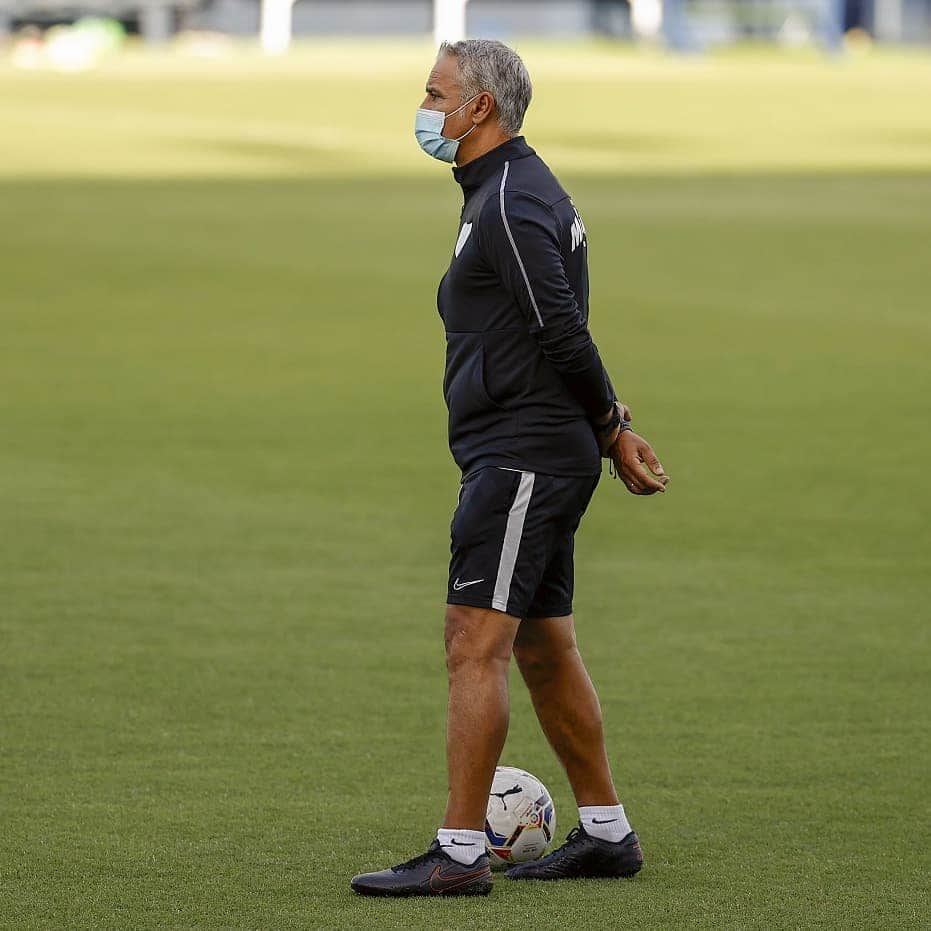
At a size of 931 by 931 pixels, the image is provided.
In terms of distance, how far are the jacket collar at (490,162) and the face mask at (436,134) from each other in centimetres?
6

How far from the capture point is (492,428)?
5078 mm

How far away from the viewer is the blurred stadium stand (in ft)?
328

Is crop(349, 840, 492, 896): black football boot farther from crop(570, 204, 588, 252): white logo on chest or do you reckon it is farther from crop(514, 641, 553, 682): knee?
crop(570, 204, 588, 252): white logo on chest

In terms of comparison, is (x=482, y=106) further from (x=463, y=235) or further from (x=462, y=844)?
(x=462, y=844)

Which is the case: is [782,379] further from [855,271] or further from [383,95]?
[383,95]

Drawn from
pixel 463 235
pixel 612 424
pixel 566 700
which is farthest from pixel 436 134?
pixel 566 700

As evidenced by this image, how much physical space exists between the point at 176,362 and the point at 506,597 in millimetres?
12044

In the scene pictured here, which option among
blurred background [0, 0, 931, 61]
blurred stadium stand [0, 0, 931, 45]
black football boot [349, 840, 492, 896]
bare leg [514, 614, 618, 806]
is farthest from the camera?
blurred stadium stand [0, 0, 931, 45]

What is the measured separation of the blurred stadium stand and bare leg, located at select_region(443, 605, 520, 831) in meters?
93.2

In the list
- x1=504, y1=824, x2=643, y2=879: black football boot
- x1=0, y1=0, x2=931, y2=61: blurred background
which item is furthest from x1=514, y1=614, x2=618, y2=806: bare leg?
x1=0, y1=0, x2=931, y2=61: blurred background

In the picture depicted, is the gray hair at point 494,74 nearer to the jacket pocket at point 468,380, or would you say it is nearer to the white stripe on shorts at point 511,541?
the jacket pocket at point 468,380

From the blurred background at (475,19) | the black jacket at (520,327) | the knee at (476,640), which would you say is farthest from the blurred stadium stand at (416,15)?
the knee at (476,640)

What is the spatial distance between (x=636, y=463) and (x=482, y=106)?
3.25 ft

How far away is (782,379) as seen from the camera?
51.6ft
